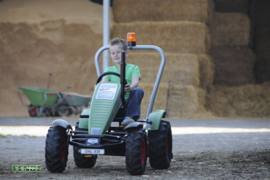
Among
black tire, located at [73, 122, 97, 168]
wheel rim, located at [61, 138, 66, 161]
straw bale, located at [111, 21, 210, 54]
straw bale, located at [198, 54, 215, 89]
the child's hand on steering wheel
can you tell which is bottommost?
black tire, located at [73, 122, 97, 168]

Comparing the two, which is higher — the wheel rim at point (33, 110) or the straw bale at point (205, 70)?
the straw bale at point (205, 70)

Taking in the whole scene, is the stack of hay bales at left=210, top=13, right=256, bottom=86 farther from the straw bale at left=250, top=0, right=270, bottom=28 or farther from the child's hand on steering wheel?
the child's hand on steering wheel

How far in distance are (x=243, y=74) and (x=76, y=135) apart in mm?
16910

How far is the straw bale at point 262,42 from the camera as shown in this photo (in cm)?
2108

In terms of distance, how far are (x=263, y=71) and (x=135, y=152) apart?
17496 millimetres

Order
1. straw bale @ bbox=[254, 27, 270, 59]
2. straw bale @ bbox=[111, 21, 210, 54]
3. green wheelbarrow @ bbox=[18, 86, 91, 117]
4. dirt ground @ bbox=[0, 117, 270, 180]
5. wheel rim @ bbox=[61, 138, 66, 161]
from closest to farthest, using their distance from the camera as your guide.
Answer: dirt ground @ bbox=[0, 117, 270, 180] → wheel rim @ bbox=[61, 138, 66, 161] → green wheelbarrow @ bbox=[18, 86, 91, 117] → straw bale @ bbox=[111, 21, 210, 54] → straw bale @ bbox=[254, 27, 270, 59]

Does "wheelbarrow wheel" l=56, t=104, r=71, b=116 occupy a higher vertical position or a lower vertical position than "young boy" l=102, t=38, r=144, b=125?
lower

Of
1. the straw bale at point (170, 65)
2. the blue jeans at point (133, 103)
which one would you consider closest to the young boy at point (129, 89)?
the blue jeans at point (133, 103)

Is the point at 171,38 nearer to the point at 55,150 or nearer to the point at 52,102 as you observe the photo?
the point at 52,102

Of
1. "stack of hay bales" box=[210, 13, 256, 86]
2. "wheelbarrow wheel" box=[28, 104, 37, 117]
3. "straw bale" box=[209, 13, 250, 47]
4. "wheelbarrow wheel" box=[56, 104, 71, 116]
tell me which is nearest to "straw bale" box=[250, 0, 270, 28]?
"straw bale" box=[209, 13, 250, 47]

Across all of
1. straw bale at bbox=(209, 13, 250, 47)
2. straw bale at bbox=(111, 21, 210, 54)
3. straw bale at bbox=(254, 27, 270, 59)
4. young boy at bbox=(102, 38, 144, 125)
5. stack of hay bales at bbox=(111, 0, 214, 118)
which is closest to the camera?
young boy at bbox=(102, 38, 144, 125)

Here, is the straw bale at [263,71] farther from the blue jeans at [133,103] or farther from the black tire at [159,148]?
the blue jeans at [133,103]

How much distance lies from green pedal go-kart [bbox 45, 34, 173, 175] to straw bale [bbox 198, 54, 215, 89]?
43.5 feet

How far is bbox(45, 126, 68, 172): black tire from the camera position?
15.0 ft
